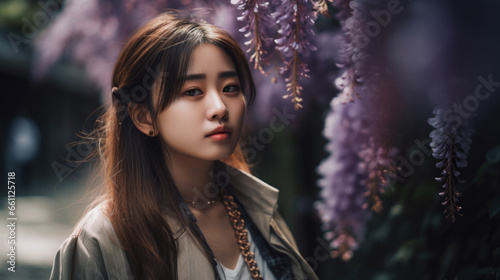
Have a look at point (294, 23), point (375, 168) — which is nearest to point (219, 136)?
point (294, 23)

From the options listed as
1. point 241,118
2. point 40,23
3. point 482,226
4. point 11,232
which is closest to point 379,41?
point 241,118

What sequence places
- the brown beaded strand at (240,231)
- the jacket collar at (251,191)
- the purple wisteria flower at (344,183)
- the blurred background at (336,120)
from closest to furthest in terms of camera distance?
the blurred background at (336,120), the brown beaded strand at (240,231), the jacket collar at (251,191), the purple wisteria flower at (344,183)

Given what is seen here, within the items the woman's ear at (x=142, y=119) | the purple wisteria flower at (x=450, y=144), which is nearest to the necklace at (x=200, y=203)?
the woman's ear at (x=142, y=119)

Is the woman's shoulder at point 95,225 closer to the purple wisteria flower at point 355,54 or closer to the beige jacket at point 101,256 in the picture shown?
the beige jacket at point 101,256

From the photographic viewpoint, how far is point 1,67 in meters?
1.80

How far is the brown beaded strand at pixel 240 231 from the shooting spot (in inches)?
50.8

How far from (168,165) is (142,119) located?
137 millimetres

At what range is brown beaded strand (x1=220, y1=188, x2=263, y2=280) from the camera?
4.23ft

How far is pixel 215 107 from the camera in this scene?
1.16 meters

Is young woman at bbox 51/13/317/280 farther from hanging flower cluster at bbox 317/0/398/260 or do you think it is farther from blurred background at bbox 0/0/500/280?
hanging flower cluster at bbox 317/0/398/260

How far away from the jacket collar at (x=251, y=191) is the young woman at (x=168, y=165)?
73 mm

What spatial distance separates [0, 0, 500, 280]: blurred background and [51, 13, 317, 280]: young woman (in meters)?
0.17

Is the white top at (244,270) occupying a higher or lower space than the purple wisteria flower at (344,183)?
lower

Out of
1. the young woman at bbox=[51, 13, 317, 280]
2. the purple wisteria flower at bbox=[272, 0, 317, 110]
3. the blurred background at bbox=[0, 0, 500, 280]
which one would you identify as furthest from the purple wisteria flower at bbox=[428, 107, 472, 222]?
the young woman at bbox=[51, 13, 317, 280]
